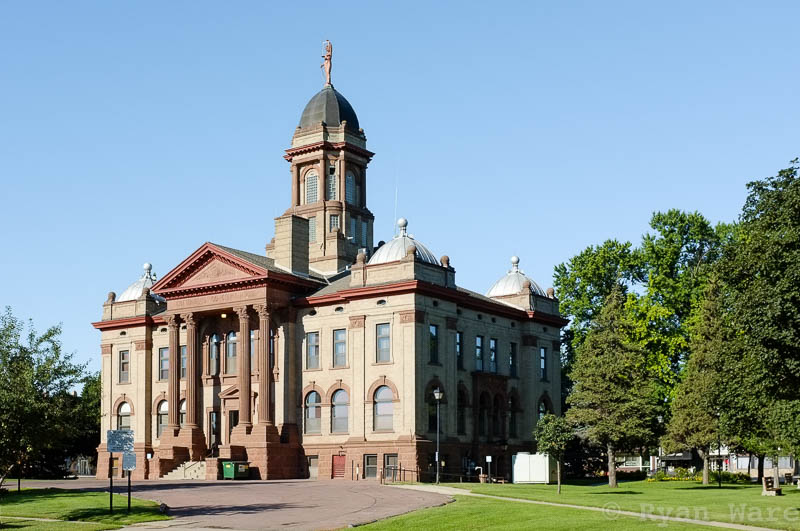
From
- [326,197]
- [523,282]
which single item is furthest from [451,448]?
[326,197]

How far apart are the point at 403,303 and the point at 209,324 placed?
15.4 m

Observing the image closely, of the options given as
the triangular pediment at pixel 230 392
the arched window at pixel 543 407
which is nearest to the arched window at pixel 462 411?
the arched window at pixel 543 407

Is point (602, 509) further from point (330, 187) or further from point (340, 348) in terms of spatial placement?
point (330, 187)

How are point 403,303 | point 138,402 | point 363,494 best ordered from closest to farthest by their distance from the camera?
point 363,494 → point 403,303 → point 138,402

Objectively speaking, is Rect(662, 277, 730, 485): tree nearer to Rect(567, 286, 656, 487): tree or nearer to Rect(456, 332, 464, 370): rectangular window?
Rect(567, 286, 656, 487): tree

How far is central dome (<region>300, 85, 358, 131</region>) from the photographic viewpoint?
82681mm

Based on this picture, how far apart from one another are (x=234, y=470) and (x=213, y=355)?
11019mm

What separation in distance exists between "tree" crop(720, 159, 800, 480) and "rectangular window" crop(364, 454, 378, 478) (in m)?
26.7

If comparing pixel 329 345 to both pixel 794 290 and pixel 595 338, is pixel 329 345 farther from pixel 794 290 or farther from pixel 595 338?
pixel 794 290

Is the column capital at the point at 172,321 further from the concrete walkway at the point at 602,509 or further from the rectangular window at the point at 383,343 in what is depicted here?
the concrete walkway at the point at 602,509

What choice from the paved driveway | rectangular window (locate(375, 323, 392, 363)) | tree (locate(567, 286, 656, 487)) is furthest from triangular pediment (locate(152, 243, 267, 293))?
tree (locate(567, 286, 656, 487))

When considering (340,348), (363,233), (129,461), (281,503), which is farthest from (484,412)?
(129,461)

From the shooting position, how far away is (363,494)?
1906 inches

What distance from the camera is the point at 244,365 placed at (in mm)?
71000
